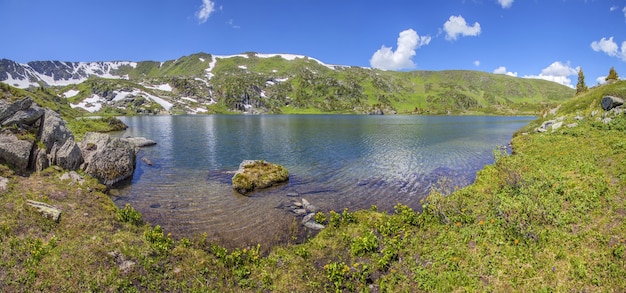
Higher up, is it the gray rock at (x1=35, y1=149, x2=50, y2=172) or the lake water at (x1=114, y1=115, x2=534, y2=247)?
the gray rock at (x1=35, y1=149, x2=50, y2=172)

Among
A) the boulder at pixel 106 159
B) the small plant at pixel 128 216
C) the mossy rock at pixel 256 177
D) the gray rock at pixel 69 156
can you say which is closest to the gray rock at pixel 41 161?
the gray rock at pixel 69 156

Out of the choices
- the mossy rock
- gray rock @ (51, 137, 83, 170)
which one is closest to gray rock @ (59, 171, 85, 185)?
gray rock @ (51, 137, 83, 170)

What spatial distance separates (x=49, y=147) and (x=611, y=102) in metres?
64.8

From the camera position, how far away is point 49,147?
25875 mm

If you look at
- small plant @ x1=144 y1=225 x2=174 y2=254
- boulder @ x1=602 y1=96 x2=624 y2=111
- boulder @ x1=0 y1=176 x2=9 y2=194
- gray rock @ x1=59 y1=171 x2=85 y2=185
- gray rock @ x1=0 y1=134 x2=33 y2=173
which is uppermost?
boulder @ x1=602 y1=96 x2=624 y2=111

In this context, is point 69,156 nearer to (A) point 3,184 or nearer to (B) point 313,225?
(A) point 3,184

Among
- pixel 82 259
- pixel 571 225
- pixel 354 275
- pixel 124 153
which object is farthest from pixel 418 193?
pixel 124 153

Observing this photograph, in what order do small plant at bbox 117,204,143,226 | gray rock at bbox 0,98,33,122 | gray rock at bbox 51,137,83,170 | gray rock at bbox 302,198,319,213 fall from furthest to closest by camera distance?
gray rock at bbox 51,137,83,170, gray rock at bbox 302,198,319,213, gray rock at bbox 0,98,33,122, small plant at bbox 117,204,143,226

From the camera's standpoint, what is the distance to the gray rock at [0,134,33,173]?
20.8 m

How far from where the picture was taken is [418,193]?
29.2 metres

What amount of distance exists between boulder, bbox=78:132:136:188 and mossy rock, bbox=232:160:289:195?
543 inches

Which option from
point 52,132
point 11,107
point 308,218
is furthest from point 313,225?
point 11,107

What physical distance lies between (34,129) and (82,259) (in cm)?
2207

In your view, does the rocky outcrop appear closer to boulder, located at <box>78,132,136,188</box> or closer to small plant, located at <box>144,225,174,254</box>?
boulder, located at <box>78,132,136,188</box>
